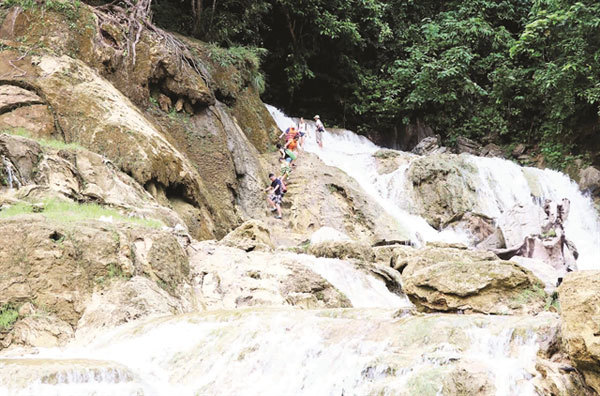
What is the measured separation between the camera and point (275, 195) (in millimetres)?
15977

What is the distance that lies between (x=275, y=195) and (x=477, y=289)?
32.8 ft

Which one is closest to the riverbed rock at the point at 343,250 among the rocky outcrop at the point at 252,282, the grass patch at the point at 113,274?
the rocky outcrop at the point at 252,282

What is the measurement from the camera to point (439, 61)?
2606cm

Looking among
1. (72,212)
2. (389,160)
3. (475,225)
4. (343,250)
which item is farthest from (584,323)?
(389,160)

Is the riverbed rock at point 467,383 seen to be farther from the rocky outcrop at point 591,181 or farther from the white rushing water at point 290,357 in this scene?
the rocky outcrop at point 591,181

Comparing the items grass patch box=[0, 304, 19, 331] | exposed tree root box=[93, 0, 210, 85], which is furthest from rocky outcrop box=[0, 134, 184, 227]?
exposed tree root box=[93, 0, 210, 85]

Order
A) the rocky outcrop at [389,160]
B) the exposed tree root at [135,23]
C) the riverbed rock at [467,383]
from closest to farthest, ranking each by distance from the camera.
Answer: the riverbed rock at [467,383] < the exposed tree root at [135,23] < the rocky outcrop at [389,160]

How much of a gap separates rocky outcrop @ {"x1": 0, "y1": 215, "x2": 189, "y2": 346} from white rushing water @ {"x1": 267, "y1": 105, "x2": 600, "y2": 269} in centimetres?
1065

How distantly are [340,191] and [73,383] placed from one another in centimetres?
1334

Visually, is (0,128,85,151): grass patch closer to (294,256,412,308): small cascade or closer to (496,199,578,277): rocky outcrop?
(294,256,412,308): small cascade

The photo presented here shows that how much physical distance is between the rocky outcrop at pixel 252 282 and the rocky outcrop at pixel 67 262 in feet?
3.06

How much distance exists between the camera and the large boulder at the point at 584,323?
12.0 feet

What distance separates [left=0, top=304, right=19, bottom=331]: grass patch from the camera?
20.6 feet

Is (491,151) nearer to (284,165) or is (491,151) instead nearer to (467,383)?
(284,165)
